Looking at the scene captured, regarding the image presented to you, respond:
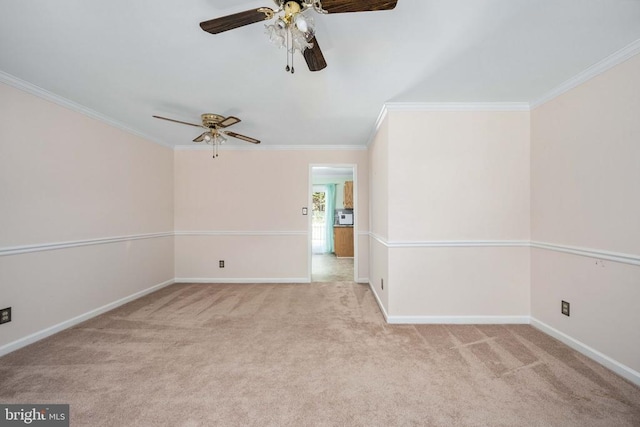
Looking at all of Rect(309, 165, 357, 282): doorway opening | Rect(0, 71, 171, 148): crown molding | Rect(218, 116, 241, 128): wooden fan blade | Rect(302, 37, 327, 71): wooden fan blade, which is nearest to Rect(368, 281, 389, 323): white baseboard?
Rect(302, 37, 327, 71): wooden fan blade

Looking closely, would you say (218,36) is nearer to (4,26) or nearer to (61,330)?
(4,26)

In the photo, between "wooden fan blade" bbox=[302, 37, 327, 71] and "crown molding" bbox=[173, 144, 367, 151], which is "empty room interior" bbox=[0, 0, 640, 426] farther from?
"crown molding" bbox=[173, 144, 367, 151]

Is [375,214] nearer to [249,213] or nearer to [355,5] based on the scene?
[249,213]

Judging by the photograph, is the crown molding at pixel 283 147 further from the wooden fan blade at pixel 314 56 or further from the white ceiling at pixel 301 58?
the wooden fan blade at pixel 314 56

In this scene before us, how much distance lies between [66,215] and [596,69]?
194 inches

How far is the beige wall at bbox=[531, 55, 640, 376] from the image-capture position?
1797 mm

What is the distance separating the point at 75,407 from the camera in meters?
1.55

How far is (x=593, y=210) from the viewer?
80.3 inches

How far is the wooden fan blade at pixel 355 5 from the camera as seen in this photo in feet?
3.62

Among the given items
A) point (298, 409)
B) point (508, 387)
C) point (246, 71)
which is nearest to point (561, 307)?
point (508, 387)

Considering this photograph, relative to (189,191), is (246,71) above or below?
above

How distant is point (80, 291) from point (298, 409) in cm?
277

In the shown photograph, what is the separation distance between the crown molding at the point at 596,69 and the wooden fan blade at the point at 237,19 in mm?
2430
